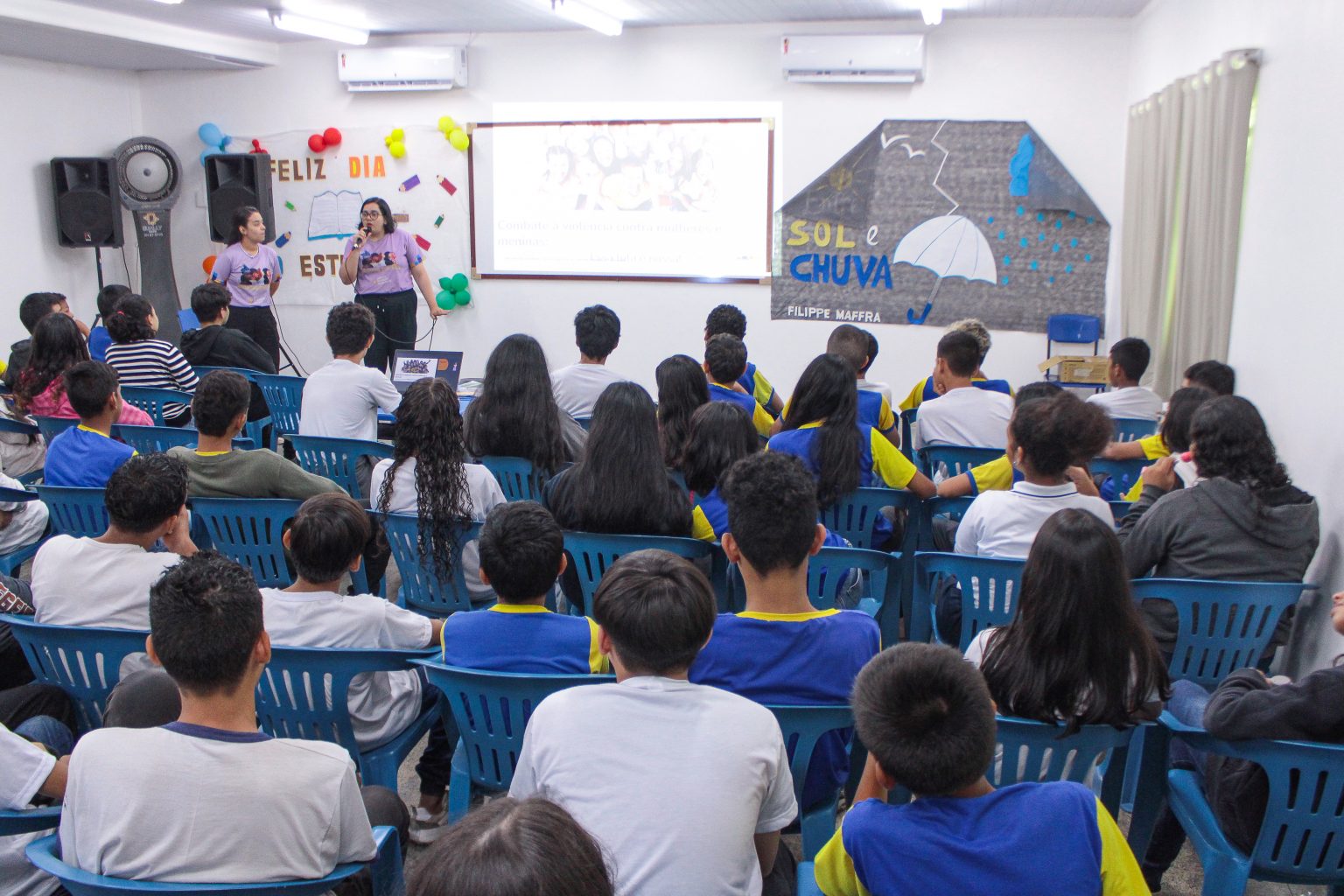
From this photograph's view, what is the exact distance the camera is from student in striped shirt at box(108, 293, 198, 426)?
4723 millimetres

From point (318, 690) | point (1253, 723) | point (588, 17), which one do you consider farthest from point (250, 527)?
point (588, 17)

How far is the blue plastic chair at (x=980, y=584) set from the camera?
8.18 ft

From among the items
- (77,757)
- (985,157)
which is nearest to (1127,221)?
(985,157)

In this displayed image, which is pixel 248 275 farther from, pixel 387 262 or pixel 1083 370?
pixel 1083 370

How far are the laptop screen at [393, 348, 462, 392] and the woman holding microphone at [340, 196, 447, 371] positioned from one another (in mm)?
1549

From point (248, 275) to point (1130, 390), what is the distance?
5.52 m

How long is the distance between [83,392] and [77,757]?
7.26ft

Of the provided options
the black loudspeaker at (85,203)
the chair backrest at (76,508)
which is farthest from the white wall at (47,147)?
the chair backrest at (76,508)

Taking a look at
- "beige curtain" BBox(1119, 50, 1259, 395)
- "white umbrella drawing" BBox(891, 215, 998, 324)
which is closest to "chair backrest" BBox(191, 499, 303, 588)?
"beige curtain" BBox(1119, 50, 1259, 395)

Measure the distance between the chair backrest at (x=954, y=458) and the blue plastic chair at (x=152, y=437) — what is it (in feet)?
8.92

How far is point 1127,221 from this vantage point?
20.7ft

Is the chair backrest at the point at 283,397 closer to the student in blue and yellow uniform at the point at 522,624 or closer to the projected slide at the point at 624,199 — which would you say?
the student in blue and yellow uniform at the point at 522,624

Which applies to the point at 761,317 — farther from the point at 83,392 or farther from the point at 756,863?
the point at 756,863

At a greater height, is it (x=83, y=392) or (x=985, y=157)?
(x=985, y=157)
